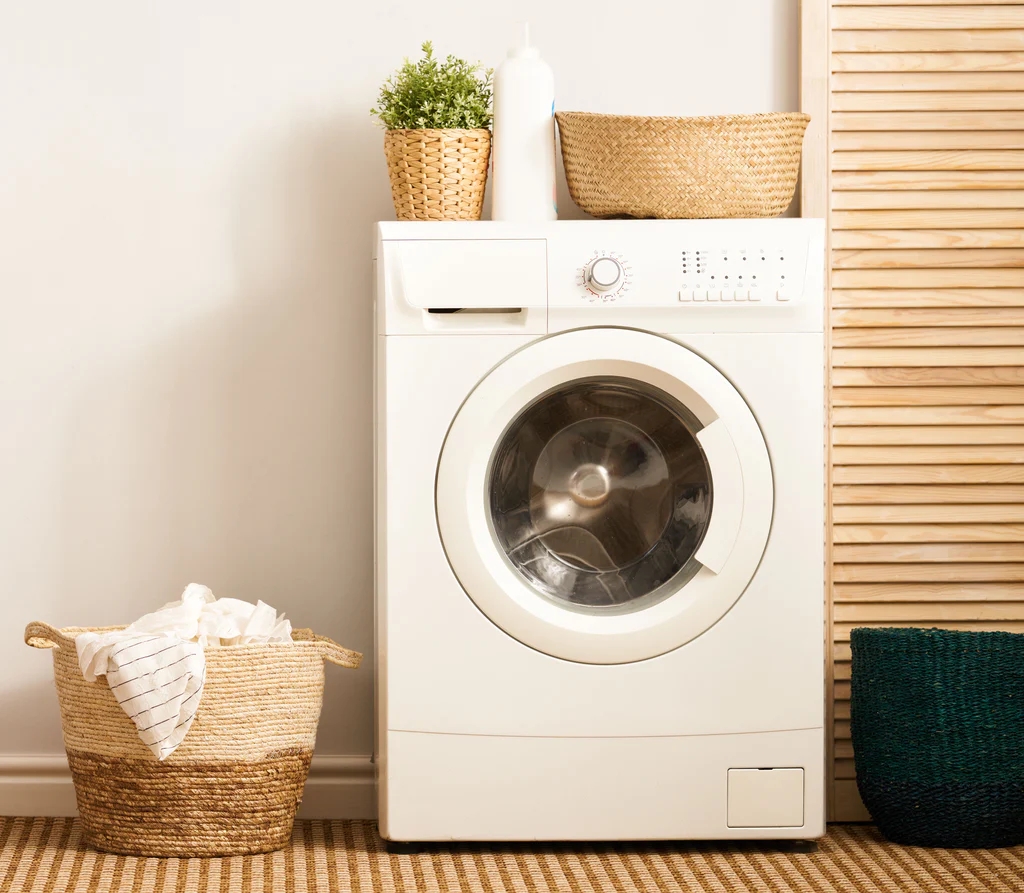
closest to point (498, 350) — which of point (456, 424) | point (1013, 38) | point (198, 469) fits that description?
point (456, 424)

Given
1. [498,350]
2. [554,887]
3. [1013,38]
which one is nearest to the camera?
[554,887]

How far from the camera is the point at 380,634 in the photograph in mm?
1611

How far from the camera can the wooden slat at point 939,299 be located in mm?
1812

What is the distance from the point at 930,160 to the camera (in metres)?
1.82

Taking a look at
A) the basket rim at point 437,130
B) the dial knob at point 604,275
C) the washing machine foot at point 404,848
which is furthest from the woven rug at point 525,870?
the basket rim at point 437,130

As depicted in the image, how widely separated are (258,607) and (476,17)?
1.06 meters

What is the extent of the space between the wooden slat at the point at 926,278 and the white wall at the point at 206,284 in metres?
0.32

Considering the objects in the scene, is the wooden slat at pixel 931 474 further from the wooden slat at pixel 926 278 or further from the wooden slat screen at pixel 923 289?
the wooden slat at pixel 926 278

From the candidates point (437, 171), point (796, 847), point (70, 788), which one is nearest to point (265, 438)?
point (437, 171)

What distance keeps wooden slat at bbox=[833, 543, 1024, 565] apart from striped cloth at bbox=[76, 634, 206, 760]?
1.05m

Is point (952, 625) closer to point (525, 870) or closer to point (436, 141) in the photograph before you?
point (525, 870)

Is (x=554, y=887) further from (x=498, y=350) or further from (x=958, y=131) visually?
(x=958, y=131)

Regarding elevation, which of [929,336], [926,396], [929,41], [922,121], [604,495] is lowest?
[604,495]

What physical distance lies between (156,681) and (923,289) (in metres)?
1.36
